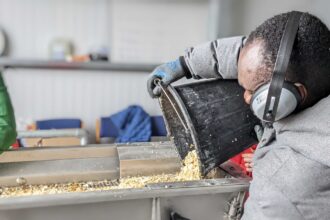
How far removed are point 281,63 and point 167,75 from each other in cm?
47

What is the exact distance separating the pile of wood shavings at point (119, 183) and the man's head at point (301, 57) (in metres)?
0.41

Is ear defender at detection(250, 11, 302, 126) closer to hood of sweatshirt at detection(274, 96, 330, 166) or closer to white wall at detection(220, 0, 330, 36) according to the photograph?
hood of sweatshirt at detection(274, 96, 330, 166)

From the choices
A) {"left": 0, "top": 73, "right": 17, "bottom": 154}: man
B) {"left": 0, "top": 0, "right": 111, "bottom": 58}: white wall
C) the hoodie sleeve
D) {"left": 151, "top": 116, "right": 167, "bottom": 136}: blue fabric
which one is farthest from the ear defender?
{"left": 0, "top": 0, "right": 111, "bottom": 58}: white wall

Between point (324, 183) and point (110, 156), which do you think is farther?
point (110, 156)

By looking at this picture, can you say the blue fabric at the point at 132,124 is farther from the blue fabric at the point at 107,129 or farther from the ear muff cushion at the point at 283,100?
the ear muff cushion at the point at 283,100

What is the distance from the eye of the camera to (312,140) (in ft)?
2.50

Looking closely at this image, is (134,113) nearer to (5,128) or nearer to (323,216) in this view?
(5,128)

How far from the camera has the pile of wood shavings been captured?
41.4 inches

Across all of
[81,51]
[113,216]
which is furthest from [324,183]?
[81,51]

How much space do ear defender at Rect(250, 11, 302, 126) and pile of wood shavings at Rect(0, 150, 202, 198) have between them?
1.24 ft

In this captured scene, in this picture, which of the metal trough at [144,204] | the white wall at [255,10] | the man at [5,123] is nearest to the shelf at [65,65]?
the white wall at [255,10]

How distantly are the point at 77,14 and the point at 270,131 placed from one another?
7.44 feet

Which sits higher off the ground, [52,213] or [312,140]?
[312,140]

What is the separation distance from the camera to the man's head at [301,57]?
2.52ft
